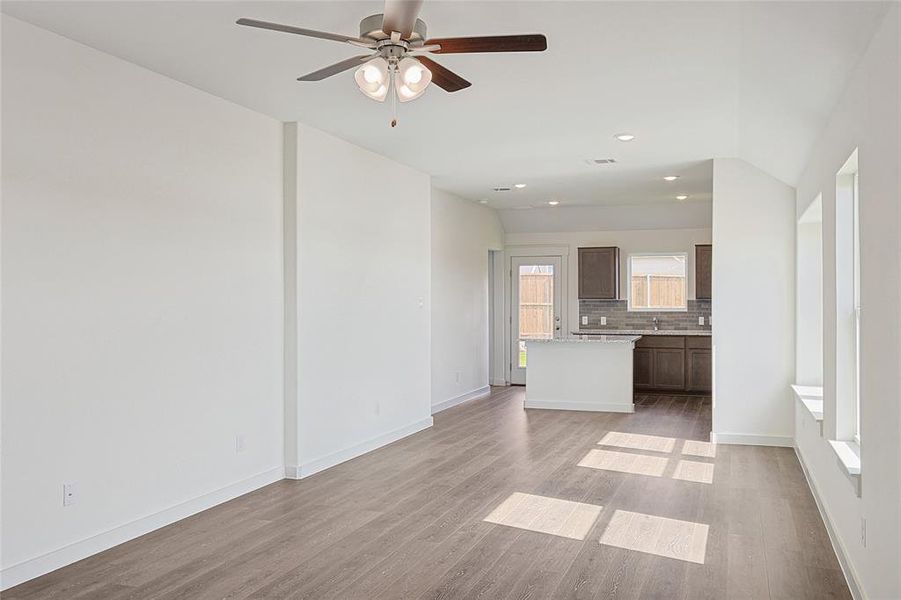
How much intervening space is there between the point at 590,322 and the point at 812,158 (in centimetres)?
631

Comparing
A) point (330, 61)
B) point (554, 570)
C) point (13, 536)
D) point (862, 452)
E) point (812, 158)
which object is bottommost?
point (554, 570)

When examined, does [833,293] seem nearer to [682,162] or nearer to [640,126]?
[640,126]

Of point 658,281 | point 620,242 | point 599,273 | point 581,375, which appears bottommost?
point 581,375

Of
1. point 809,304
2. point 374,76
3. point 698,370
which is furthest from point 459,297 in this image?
point 374,76

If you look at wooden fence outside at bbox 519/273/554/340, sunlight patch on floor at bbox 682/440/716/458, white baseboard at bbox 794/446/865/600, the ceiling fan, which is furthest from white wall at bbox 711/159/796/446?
wooden fence outside at bbox 519/273/554/340

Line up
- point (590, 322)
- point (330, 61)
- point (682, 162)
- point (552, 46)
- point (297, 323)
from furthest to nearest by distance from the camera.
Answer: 1. point (590, 322)
2. point (682, 162)
3. point (297, 323)
4. point (330, 61)
5. point (552, 46)

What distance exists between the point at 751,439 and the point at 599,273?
4.58m

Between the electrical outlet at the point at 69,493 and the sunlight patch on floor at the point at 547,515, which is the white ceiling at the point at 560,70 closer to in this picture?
the electrical outlet at the point at 69,493

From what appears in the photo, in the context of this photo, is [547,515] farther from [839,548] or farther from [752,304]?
[752,304]

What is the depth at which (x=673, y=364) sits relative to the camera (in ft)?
34.9

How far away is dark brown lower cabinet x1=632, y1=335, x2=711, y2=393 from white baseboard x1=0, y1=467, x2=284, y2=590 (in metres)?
6.62

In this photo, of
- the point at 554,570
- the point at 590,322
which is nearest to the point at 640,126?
the point at 554,570

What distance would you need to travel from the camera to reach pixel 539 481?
5.59 m

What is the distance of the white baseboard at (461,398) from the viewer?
29.9 ft
